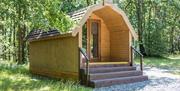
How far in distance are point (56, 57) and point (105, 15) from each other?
314cm

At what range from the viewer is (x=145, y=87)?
10844 millimetres

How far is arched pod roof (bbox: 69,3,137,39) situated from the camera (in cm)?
1168

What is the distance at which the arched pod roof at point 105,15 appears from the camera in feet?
38.3

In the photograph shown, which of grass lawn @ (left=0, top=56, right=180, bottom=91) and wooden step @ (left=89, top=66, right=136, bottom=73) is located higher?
wooden step @ (left=89, top=66, right=136, bottom=73)

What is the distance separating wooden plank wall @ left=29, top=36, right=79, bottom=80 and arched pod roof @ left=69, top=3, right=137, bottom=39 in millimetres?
746

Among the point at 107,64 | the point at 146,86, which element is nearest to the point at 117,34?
the point at 107,64

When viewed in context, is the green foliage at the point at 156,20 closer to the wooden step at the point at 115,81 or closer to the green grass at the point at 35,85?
the wooden step at the point at 115,81

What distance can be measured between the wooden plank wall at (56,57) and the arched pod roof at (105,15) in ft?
2.45

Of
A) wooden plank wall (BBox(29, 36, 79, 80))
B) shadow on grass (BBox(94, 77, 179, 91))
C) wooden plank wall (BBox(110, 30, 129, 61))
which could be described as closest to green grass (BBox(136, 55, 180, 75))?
wooden plank wall (BBox(110, 30, 129, 61))

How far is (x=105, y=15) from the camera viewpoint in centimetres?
1398

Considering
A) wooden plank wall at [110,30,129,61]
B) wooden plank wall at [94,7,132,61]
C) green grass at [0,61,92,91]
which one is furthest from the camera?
wooden plank wall at [110,30,129,61]

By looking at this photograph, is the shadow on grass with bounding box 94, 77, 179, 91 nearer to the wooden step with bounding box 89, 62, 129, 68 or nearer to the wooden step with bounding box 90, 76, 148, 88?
the wooden step with bounding box 90, 76, 148, 88

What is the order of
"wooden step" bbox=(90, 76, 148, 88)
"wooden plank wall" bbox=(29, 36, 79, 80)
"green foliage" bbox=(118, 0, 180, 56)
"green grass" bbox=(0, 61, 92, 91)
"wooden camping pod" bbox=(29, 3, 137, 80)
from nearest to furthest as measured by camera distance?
"green grass" bbox=(0, 61, 92, 91)
"wooden step" bbox=(90, 76, 148, 88)
"wooden camping pod" bbox=(29, 3, 137, 80)
"wooden plank wall" bbox=(29, 36, 79, 80)
"green foliage" bbox=(118, 0, 180, 56)

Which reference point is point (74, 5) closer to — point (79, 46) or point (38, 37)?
point (38, 37)
